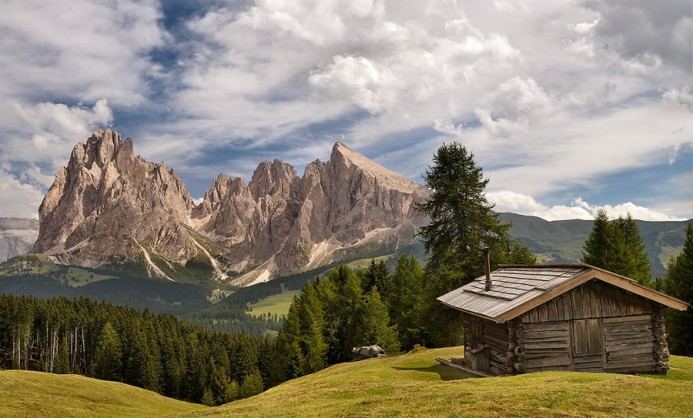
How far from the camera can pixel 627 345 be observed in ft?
87.9

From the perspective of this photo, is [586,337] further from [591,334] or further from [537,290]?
[537,290]

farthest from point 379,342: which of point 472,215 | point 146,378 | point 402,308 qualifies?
point 146,378

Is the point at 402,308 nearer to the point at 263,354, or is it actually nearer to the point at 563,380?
the point at 563,380

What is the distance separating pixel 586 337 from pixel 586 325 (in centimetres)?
70

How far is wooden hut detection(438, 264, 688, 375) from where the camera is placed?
1032 inches

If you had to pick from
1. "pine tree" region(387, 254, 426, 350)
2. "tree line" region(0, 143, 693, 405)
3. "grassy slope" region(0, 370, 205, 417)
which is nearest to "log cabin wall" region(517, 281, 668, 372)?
"tree line" region(0, 143, 693, 405)

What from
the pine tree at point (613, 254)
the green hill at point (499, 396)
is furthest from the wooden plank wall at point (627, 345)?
the pine tree at point (613, 254)

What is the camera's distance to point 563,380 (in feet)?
72.1

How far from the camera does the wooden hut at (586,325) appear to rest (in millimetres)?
26203

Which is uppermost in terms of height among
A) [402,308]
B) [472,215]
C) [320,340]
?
[472,215]

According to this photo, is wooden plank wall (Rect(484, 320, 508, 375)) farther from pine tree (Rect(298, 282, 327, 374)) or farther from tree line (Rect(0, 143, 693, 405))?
pine tree (Rect(298, 282, 327, 374))

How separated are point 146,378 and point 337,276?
62.7 m

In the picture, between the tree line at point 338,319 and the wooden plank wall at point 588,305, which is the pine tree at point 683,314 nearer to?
the tree line at point 338,319

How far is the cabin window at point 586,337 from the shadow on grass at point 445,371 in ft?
22.2
